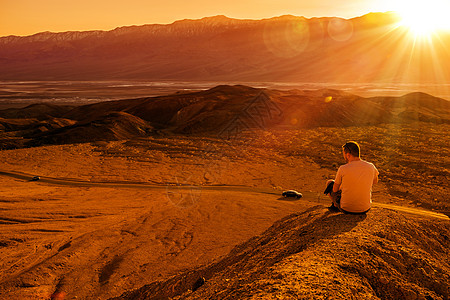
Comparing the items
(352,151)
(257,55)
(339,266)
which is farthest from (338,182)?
(257,55)

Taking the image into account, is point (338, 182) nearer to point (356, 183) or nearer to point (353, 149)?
point (356, 183)

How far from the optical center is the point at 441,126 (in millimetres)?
30406

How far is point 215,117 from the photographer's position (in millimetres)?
31703

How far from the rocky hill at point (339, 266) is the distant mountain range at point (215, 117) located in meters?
20.0

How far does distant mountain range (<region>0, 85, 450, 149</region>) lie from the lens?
26.6 m

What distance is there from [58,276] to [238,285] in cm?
406

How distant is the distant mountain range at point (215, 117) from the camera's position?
26.6 metres

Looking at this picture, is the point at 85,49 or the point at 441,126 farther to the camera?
the point at 85,49

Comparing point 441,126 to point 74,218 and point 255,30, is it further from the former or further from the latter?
point 255,30

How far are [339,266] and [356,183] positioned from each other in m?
1.80

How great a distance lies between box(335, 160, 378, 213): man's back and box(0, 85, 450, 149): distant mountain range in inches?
784

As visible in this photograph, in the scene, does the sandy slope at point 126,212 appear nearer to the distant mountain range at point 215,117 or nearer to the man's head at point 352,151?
the man's head at point 352,151

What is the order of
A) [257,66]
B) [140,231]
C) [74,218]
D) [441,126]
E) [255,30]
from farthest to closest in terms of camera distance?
1. [255,30]
2. [257,66]
3. [441,126]
4. [74,218]
5. [140,231]

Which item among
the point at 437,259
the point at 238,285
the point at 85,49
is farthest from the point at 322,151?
the point at 85,49
